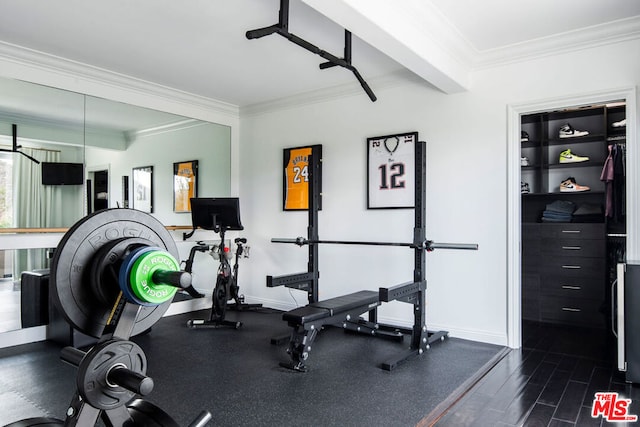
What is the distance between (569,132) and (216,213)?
12.4 ft

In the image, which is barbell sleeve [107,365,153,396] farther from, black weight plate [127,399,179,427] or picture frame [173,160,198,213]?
picture frame [173,160,198,213]

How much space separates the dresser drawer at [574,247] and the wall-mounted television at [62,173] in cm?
469

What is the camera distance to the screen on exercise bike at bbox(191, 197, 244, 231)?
14.4ft

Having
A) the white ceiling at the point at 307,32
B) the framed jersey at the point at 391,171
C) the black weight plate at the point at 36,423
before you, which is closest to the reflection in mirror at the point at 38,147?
the white ceiling at the point at 307,32

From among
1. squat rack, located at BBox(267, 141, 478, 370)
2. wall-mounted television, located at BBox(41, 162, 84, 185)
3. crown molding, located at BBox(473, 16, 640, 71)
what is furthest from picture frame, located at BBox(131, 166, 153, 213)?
crown molding, located at BBox(473, 16, 640, 71)

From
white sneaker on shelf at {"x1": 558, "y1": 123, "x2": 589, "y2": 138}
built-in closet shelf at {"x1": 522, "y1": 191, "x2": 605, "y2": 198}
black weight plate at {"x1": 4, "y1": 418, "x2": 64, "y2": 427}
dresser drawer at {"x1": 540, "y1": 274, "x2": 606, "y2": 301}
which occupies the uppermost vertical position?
white sneaker on shelf at {"x1": 558, "y1": 123, "x2": 589, "y2": 138}

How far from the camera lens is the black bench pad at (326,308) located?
3.03m

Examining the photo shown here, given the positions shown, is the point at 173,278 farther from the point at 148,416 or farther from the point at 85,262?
the point at 148,416

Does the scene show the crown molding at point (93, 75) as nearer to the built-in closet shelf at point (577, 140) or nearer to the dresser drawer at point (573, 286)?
the built-in closet shelf at point (577, 140)

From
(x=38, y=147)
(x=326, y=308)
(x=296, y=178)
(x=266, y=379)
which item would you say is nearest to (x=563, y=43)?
(x=326, y=308)

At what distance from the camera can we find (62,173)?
3.92 metres

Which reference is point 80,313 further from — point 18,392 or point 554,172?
point 554,172

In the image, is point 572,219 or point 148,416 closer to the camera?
point 148,416

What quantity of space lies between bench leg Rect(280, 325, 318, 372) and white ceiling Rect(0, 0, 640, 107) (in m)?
2.03
